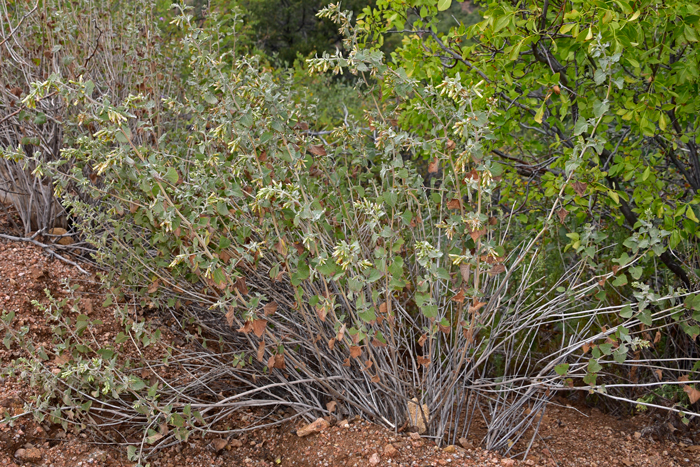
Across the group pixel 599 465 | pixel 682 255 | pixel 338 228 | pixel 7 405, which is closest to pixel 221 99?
pixel 338 228

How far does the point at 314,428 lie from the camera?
2.31 meters

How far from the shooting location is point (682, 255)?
276 cm

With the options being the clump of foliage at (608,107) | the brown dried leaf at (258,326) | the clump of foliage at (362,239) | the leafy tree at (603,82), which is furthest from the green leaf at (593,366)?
the brown dried leaf at (258,326)

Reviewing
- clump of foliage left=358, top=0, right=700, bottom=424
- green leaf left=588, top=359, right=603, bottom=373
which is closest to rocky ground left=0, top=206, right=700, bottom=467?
clump of foliage left=358, top=0, right=700, bottom=424

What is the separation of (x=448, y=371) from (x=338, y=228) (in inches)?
29.8

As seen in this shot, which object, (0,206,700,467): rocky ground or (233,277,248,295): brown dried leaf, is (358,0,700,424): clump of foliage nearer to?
(0,206,700,467): rocky ground

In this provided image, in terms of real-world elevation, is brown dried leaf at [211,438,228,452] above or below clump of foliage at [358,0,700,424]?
below

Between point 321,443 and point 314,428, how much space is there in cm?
7

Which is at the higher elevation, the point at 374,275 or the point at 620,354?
the point at 374,275

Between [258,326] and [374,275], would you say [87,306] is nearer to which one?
[258,326]

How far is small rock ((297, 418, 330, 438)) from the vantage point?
7.55 ft

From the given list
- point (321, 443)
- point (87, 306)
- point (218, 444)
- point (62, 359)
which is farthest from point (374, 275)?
point (87, 306)

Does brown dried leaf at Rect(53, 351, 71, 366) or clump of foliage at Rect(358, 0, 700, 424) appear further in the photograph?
brown dried leaf at Rect(53, 351, 71, 366)

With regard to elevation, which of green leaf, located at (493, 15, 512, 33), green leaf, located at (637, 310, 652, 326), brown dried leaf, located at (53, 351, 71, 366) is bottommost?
brown dried leaf, located at (53, 351, 71, 366)
